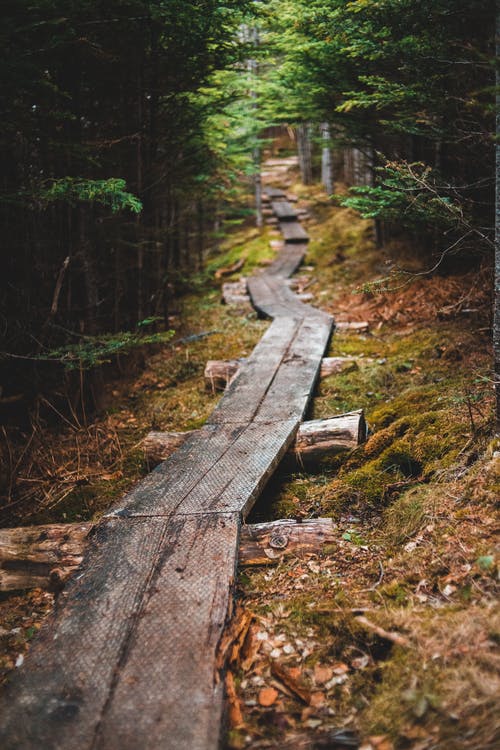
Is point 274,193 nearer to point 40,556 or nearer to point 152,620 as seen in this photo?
point 40,556

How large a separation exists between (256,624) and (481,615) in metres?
1.31

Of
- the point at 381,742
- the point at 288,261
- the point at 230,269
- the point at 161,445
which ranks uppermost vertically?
the point at 288,261

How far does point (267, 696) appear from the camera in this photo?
2.45m

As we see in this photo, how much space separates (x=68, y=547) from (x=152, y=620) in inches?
45.9

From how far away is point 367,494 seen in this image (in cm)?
404

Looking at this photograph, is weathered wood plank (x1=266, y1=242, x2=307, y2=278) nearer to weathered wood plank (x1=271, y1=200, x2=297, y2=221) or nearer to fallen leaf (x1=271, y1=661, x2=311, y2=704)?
weathered wood plank (x1=271, y1=200, x2=297, y2=221)

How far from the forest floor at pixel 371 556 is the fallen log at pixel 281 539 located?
2.9 inches

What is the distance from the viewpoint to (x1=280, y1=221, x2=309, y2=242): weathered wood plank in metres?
17.4

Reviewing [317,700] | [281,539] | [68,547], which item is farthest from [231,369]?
[317,700]

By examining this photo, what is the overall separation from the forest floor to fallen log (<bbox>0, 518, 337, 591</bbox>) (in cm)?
10

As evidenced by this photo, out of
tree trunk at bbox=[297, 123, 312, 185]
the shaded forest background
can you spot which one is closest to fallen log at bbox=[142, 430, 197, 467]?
the shaded forest background

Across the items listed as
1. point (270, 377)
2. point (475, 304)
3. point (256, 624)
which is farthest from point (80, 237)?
point (475, 304)

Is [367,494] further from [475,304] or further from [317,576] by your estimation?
[475,304]

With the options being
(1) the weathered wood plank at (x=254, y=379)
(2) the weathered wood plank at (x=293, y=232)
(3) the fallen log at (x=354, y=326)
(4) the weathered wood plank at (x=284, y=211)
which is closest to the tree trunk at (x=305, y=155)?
(4) the weathered wood plank at (x=284, y=211)
